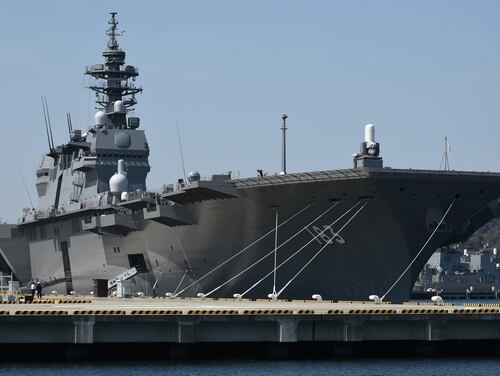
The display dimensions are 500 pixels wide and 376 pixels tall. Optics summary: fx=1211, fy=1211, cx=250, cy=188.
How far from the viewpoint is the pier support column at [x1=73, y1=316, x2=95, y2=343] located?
29.1 meters

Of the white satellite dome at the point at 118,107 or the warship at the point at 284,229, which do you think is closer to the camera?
the warship at the point at 284,229

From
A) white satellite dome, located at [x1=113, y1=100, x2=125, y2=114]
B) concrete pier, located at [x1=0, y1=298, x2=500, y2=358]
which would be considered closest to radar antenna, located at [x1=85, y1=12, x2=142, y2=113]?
white satellite dome, located at [x1=113, y1=100, x2=125, y2=114]

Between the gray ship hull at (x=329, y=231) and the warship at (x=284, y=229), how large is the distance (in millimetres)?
47

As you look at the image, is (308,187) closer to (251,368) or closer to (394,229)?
(394,229)

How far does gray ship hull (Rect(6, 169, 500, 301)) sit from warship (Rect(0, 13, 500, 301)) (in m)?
0.05

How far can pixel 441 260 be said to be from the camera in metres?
141

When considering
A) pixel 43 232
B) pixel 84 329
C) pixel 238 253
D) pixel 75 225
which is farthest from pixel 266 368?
pixel 43 232

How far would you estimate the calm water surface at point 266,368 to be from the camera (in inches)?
1104

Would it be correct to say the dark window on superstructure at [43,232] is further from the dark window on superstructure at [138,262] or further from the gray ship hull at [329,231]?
the gray ship hull at [329,231]

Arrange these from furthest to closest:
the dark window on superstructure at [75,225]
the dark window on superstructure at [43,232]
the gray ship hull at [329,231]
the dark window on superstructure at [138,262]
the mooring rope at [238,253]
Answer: the dark window on superstructure at [43,232] → the dark window on superstructure at [75,225] → the dark window on superstructure at [138,262] → the mooring rope at [238,253] → the gray ship hull at [329,231]

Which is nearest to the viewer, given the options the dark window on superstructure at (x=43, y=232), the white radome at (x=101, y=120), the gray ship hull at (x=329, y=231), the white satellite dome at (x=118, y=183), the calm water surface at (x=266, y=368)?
the calm water surface at (x=266, y=368)

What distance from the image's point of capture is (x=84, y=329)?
29156 millimetres

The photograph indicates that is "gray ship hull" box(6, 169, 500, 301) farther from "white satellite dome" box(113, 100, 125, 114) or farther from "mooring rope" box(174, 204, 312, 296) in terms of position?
"white satellite dome" box(113, 100, 125, 114)

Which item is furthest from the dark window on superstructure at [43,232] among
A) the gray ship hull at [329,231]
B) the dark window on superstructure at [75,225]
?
the gray ship hull at [329,231]
